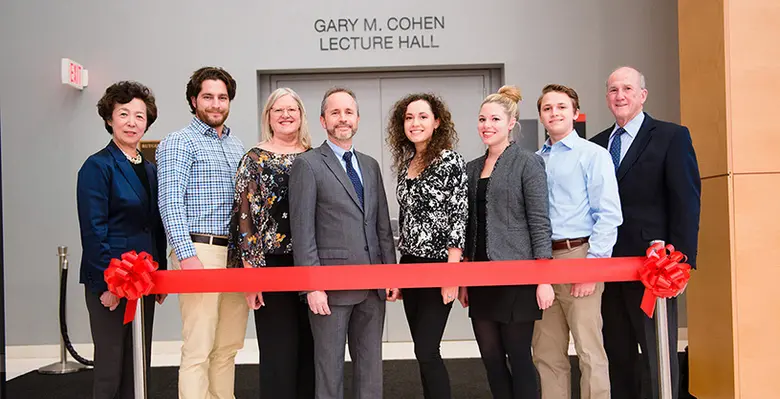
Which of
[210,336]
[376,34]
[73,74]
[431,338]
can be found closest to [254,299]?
[210,336]

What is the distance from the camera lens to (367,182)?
2979mm

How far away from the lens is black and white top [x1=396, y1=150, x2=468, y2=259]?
Result: 2.92 meters

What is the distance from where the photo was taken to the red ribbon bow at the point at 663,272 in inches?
107

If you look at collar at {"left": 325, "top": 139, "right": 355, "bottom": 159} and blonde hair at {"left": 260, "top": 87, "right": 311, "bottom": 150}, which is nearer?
collar at {"left": 325, "top": 139, "right": 355, "bottom": 159}

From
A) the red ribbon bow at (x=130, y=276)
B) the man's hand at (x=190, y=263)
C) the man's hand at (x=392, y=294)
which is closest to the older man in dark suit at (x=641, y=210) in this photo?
the man's hand at (x=392, y=294)

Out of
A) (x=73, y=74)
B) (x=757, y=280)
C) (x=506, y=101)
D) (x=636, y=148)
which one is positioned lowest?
(x=757, y=280)

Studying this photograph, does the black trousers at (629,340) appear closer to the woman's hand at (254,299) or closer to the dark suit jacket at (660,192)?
the dark suit jacket at (660,192)

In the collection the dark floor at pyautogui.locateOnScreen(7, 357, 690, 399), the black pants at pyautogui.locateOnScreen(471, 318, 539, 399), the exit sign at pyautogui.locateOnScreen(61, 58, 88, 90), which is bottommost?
the dark floor at pyautogui.locateOnScreen(7, 357, 690, 399)

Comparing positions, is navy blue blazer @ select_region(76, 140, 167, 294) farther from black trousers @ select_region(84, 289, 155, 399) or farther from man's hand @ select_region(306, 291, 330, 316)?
man's hand @ select_region(306, 291, 330, 316)

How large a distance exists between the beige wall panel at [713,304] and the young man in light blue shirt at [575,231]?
108cm

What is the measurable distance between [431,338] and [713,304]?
1.96m

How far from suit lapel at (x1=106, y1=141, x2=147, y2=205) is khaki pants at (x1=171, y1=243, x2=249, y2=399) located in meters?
0.38

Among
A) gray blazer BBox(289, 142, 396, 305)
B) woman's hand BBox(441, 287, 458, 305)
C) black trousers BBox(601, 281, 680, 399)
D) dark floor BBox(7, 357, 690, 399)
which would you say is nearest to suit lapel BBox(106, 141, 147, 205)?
gray blazer BBox(289, 142, 396, 305)

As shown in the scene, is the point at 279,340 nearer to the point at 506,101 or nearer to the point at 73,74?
the point at 506,101
